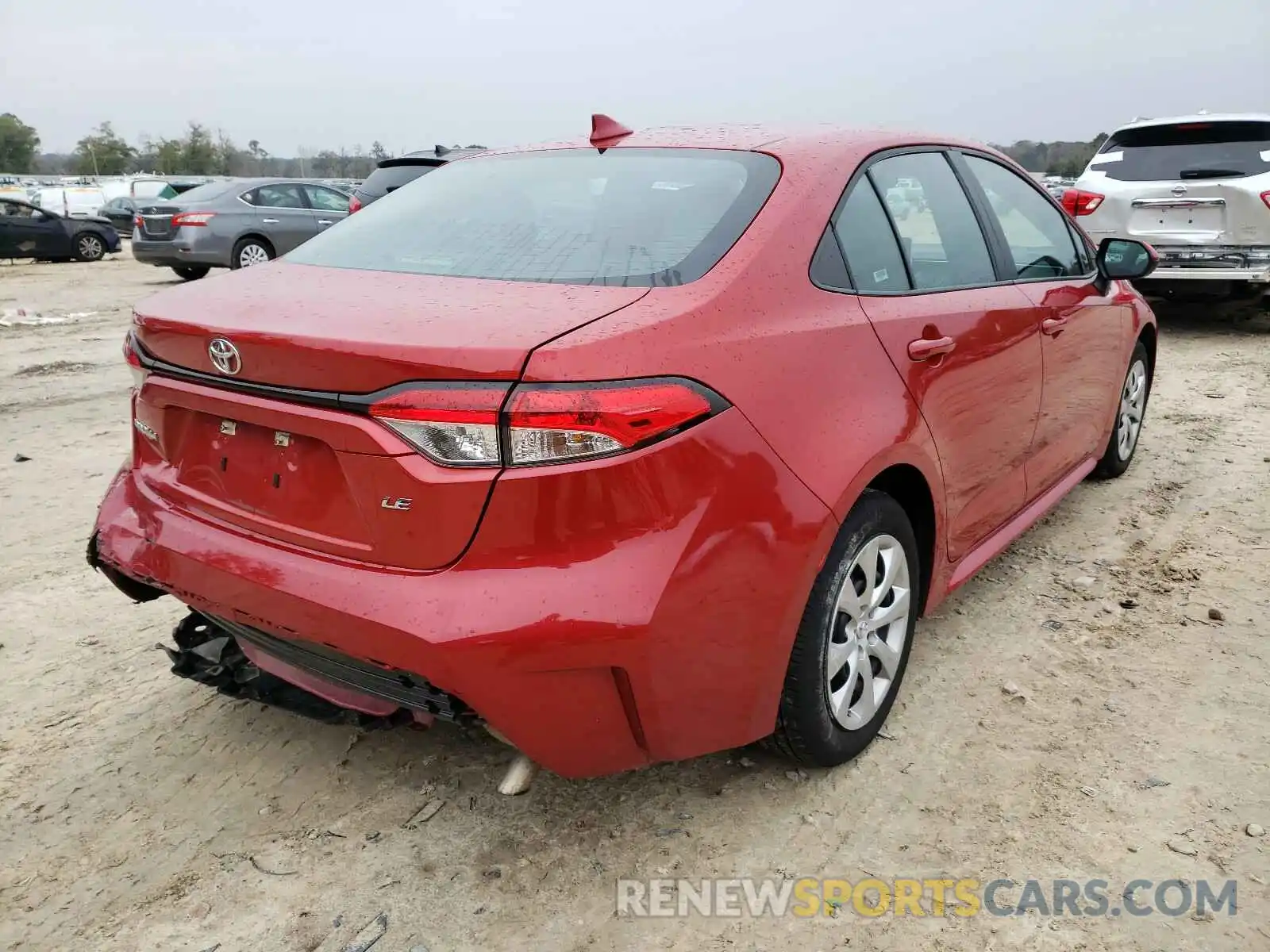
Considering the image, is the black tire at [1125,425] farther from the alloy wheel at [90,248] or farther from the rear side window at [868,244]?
the alloy wheel at [90,248]

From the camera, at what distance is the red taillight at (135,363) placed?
2305 mm

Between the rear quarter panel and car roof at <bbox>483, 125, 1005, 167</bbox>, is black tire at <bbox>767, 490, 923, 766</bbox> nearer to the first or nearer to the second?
the rear quarter panel

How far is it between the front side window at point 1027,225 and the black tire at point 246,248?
11.4 metres

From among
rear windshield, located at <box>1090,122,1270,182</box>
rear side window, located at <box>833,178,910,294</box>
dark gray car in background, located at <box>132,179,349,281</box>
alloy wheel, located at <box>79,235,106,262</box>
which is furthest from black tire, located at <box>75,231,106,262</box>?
rear side window, located at <box>833,178,910,294</box>

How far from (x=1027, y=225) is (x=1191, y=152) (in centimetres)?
533

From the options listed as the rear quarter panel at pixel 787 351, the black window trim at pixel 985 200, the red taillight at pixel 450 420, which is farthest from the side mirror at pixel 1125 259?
the red taillight at pixel 450 420

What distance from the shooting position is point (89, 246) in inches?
729

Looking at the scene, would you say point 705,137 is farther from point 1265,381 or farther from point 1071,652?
point 1265,381

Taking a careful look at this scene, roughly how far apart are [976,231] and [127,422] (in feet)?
16.6

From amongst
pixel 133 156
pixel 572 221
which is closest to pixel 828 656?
pixel 572 221

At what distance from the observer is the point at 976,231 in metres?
3.03

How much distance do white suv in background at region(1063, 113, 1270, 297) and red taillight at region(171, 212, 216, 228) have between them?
34.7 ft

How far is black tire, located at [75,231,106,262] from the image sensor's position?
18328 mm

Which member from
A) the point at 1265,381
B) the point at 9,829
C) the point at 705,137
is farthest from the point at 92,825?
the point at 1265,381
